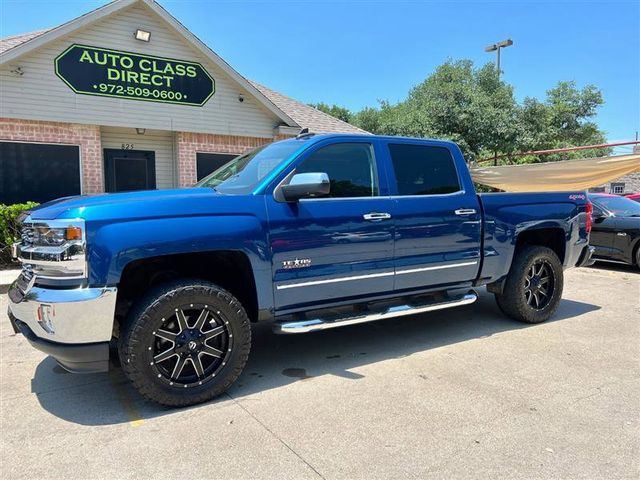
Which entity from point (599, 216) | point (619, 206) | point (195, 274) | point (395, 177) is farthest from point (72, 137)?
point (619, 206)

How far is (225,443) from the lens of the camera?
3.07 m

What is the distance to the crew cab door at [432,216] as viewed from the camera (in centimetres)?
452

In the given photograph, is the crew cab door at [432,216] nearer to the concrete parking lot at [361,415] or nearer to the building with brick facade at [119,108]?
the concrete parking lot at [361,415]

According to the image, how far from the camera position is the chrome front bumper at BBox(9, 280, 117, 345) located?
316cm

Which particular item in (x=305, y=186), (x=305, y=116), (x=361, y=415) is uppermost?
(x=305, y=116)

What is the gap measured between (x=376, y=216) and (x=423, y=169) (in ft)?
2.98

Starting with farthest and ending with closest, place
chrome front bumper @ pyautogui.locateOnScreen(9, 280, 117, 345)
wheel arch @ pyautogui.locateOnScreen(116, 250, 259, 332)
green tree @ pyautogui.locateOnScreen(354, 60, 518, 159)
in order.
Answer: green tree @ pyautogui.locateOnScreen(354, 60, 518, 159)
wheel arch @ pyautogui.locateOnScreen(116, 250, 259, 332)
chrome front bumper @ pyautogui.locateOnScreen(9, 280, 117, 345)

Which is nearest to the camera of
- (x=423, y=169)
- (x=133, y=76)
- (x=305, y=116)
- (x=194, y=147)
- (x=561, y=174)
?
(x=423, y=169)

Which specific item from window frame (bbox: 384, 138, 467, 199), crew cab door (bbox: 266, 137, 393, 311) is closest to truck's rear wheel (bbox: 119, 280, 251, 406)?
crew cab door (bbox: 266, 137, 393, 311)

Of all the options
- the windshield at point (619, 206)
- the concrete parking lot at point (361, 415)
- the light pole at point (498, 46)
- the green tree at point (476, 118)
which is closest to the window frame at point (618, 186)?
the green tree at point (476, 118)

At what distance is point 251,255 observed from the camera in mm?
3725

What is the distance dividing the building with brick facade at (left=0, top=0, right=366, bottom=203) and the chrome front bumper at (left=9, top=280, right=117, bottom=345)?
8250mm

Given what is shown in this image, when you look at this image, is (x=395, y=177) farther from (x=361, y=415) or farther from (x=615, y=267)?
(x=615, y=267)

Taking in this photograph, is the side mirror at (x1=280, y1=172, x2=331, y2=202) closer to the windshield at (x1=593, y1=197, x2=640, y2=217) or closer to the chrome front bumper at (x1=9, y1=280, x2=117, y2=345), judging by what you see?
→ the chrome front bumper at (x1=9, y1=280, x2=117, y2=345)
